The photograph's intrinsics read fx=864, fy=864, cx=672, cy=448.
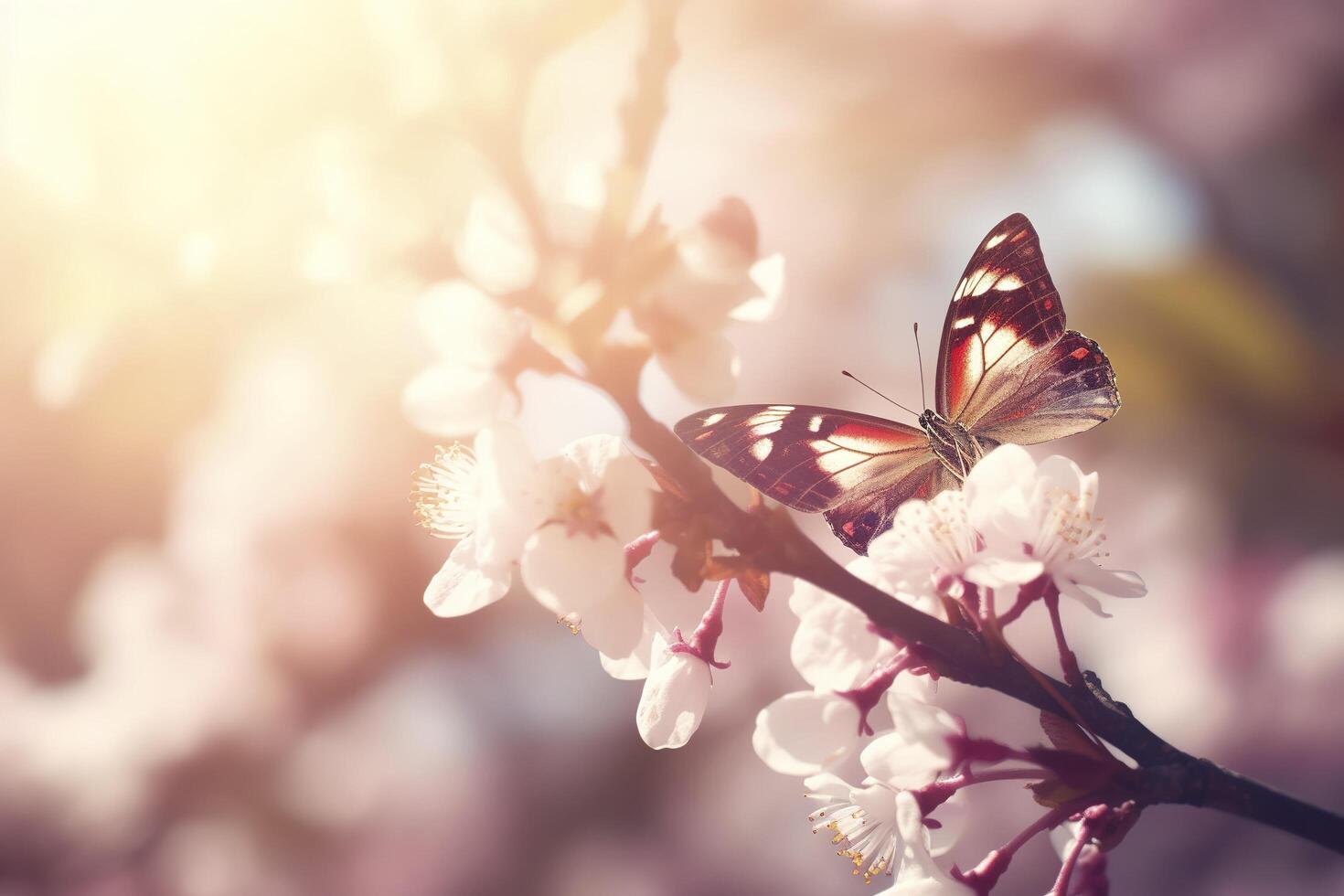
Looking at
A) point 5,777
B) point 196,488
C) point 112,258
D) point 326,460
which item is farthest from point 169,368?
point 5,777

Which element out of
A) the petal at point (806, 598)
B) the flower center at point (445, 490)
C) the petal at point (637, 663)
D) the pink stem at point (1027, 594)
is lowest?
the pink stem at point (1027, 594)

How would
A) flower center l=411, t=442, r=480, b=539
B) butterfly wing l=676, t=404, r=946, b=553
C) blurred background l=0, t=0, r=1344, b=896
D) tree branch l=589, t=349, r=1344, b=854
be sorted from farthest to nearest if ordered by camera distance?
blurred background l=0, t=0, r=1344, b=896 < flower center l=411, t=442, r=480, b=539 < butterfly wing l=676, t=404, r=946, b=553 < tree branch l=589, t=349, r=1344, b=854

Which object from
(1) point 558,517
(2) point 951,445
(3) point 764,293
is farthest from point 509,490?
(2) point 951,445

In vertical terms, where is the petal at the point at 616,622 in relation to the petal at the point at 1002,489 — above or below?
above

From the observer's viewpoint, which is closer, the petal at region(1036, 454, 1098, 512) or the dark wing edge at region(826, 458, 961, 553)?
the petal at region(1036, 454, 1098, 512)

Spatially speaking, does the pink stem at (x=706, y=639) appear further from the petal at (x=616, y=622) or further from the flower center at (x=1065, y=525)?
the flower center at (x=1065, y=525)

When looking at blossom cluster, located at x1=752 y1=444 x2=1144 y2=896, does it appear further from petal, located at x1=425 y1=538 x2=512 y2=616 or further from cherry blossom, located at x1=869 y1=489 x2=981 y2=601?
petal, located at x1=425 y1=538 x2=512 y2=616

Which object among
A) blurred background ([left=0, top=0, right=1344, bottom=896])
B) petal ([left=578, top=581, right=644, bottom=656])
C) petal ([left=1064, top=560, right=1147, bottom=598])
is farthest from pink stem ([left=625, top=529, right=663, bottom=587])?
blurred background ([left=0, top=0, right=1344, bottom=896])

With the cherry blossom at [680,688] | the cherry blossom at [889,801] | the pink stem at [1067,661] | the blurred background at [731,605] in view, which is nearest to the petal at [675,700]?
the cherry blossom at [680,688]
